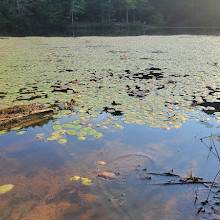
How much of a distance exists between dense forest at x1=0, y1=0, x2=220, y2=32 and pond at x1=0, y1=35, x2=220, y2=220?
20176mm

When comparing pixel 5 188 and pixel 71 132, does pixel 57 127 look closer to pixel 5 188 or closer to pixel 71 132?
pixel 71 132

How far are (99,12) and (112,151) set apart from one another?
104 ft

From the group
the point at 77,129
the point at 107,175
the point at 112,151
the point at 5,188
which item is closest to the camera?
the point at 5,188

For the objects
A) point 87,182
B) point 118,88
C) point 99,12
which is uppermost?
point 99,12

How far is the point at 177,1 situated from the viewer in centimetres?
3956

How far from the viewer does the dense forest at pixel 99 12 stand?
21827mm

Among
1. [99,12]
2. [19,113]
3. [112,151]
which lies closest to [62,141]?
[112,151]

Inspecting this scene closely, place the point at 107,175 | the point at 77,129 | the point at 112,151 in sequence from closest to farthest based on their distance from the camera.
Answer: the point at 107,175, the point at 112,151, the point at 77,129

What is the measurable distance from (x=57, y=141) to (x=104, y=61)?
13.4 feet

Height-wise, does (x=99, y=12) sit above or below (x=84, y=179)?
above

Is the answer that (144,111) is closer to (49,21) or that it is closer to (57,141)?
→ (57,141)

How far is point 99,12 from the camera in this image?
3031cm

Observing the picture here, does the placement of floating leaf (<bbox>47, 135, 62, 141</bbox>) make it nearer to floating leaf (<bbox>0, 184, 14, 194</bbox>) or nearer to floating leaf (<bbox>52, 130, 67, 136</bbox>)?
floating leaf (<bbox>52, 130, 67, 136</bbox>)

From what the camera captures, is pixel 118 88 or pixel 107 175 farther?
pixel 118 88
